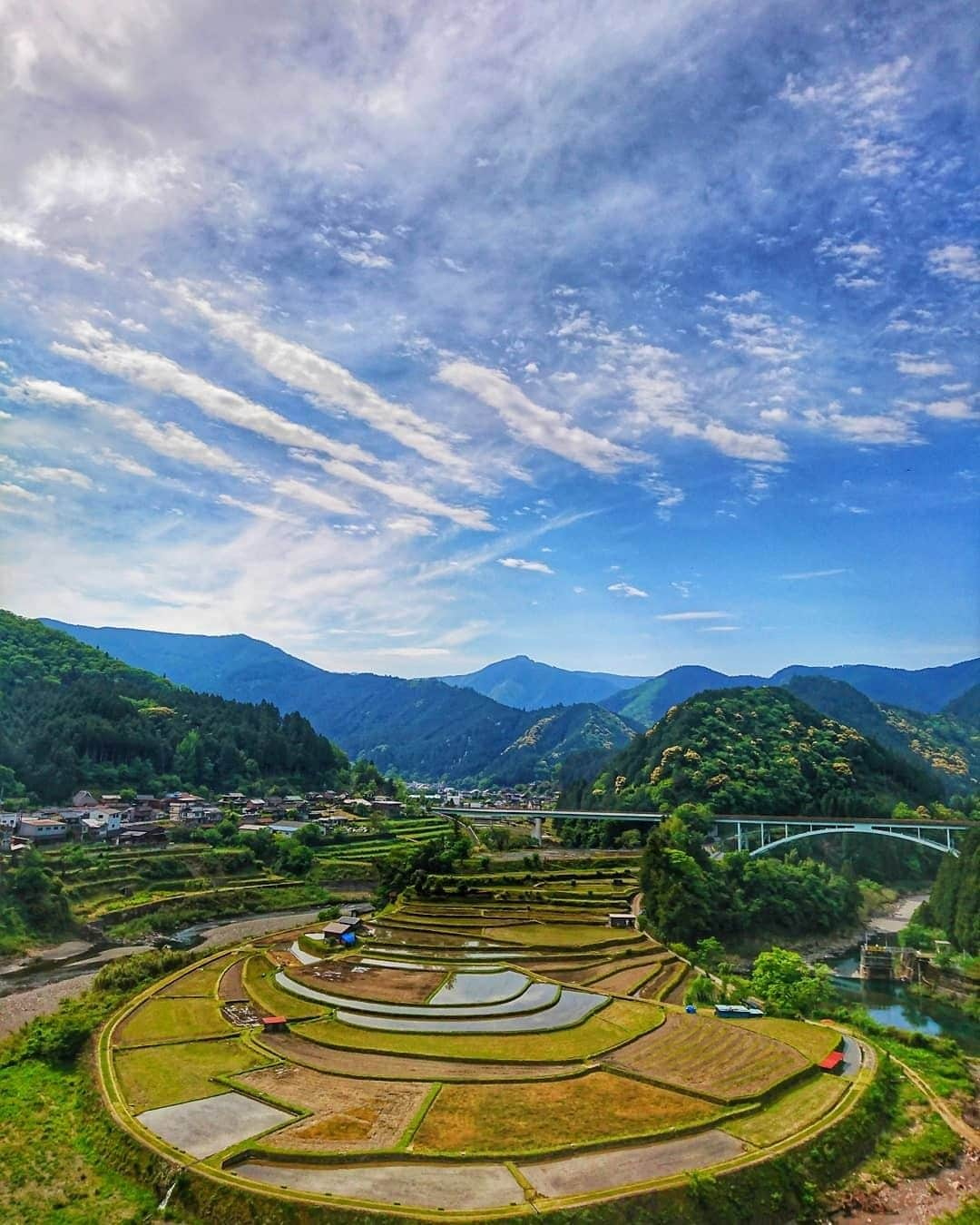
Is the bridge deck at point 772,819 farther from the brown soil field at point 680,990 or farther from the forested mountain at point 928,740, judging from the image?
the forested mountain at point 928,740

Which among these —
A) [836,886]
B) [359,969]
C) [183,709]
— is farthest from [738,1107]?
[183,709]

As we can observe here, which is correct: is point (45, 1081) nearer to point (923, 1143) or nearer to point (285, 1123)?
point (285, 1123)

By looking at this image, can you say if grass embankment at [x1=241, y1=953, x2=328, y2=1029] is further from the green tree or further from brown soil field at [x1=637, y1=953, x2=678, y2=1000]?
the green tree

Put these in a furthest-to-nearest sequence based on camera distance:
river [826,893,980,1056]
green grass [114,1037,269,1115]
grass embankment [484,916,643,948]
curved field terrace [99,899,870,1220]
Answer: grass embankment [484,916,643,948] → river [826,893,980,1056] → green grass [114,1037,269,1115] → curved field terrace [99,899,870,1220]

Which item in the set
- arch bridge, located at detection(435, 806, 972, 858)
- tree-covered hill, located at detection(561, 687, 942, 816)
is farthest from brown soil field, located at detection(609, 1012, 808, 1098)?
tree-covered hill, located at detection(561, 687, 942, 816)

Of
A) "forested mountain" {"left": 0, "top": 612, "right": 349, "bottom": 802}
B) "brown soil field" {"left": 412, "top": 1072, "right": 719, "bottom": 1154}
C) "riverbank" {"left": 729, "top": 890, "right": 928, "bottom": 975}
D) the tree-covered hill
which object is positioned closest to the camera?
"brown soil field" {"left": 412, "top": 1072, "right": 719, "bottom": 1154}

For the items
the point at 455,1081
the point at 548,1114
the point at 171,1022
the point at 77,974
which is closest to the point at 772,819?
the point at 455,1081
